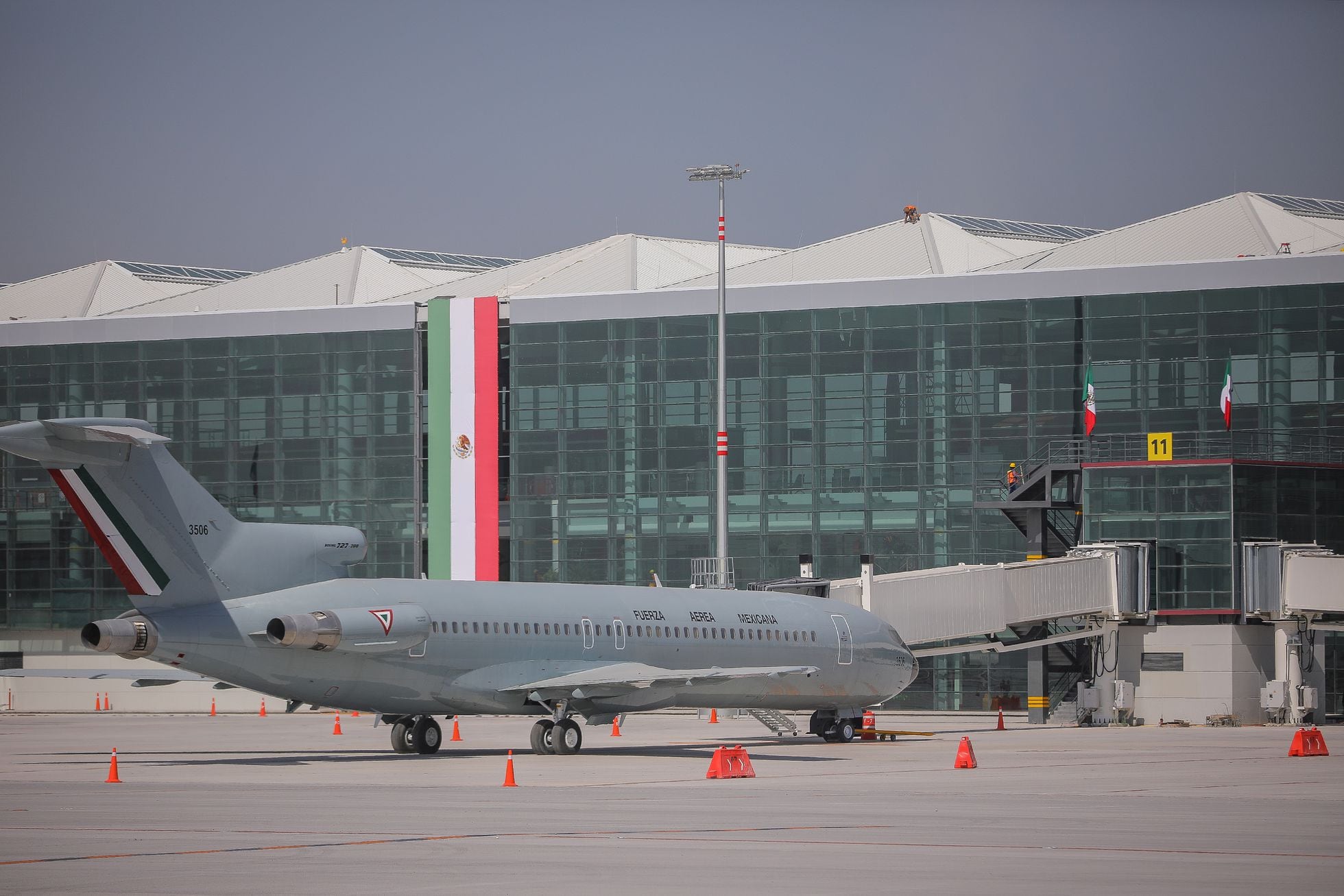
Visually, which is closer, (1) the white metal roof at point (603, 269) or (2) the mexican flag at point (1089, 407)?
(2) the mexican flag at point (1089, 407)

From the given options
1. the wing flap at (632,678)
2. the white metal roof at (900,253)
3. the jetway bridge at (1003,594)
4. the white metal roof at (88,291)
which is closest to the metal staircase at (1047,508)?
the jetway bridge at (1003,594)

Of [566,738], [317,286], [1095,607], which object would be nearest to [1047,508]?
[1095,607]

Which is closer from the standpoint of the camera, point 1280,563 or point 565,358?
point 1280,563

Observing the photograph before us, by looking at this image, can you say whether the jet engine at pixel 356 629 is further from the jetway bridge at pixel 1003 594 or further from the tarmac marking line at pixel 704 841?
the jetway bridge at pixel 1003 594

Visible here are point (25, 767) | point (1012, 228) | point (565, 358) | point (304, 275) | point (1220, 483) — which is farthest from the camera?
point (304, 275)

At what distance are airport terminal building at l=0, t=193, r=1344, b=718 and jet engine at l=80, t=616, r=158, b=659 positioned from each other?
3180 centimetres

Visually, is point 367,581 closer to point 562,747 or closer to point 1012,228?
point 562,747

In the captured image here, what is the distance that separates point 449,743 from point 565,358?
98.4 ft

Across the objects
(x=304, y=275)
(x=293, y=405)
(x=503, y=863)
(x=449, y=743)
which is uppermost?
(x=304, y=275)

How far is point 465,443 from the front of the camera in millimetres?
69312

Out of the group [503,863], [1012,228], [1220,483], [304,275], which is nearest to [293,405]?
[304,275]

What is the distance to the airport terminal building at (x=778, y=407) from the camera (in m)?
60.8

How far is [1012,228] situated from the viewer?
75.3m

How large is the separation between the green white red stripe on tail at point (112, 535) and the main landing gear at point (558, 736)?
8190mm
